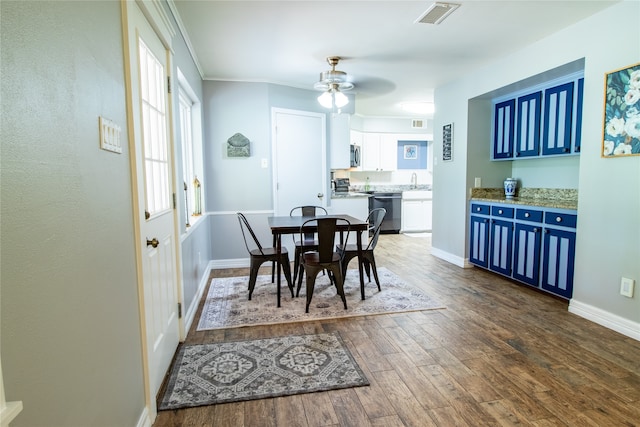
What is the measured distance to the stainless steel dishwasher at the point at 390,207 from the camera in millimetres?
7238

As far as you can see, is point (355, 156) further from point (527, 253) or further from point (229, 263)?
point (527, 253)

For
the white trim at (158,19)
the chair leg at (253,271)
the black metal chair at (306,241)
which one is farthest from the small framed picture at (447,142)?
the white trim at (158,19)

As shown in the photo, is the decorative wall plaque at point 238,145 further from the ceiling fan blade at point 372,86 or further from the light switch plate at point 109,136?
the light switch plate at point 109,136

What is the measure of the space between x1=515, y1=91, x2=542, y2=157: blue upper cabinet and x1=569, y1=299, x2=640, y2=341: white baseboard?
5.37 feet

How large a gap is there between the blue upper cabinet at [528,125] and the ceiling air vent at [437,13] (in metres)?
1.67

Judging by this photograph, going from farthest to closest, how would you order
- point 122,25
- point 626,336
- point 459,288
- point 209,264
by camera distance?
point 209,264 < point 459,288 < point 626,336 < point 122,25

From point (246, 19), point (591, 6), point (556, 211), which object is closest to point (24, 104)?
point (246, 19)

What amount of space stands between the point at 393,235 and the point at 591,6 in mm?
4944

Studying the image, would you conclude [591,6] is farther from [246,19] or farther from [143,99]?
[143,99]

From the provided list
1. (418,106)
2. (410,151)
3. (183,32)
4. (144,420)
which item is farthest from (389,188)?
(144,420)

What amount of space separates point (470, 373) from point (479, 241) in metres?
2.52

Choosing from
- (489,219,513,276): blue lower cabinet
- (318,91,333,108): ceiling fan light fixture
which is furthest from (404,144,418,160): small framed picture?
(318,91,333,108): ceiling fan light fixture

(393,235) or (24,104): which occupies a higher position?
(24,104)

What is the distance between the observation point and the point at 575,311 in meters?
3.04
